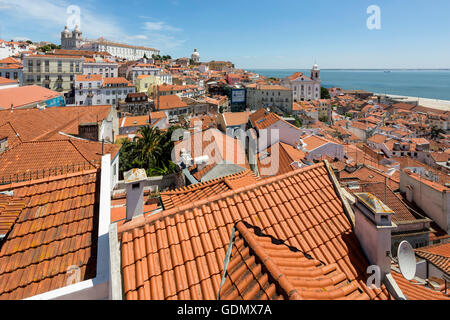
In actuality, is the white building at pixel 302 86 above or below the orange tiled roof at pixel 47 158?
above

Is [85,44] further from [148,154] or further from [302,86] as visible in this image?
[148,154]

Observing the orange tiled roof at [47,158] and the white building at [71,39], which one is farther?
the white building at [71,39]

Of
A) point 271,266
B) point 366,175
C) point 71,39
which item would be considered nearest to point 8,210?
point 271,266

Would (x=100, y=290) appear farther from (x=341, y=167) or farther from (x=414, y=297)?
(x=341, y=167)

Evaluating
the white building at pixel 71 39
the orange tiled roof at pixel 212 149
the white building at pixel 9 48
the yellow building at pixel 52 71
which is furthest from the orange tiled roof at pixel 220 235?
the white building at pixel 71 39

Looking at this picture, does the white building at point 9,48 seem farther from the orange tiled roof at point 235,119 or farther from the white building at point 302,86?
→ the white building at point 302,86

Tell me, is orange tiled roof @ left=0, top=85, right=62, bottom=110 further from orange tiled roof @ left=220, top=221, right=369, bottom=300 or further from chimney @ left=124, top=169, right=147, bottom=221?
orange tiled roof @ left=220, top=221, right=369, bottom=300

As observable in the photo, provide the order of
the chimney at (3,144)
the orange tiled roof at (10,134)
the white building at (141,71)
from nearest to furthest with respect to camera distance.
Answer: the chimney at (3,144)
the orange tiled roof at (10,134)
the white building at (141,71)
